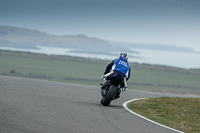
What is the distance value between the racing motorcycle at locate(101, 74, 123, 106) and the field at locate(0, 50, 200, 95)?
7362 cm

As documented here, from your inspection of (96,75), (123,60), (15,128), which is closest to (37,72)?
(96,75)

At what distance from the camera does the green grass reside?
41.1 feet

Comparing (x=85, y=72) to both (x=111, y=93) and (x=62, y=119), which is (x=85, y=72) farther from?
(x=62, y=119)

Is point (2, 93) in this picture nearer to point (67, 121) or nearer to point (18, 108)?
point (18, 108)

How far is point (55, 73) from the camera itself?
107 metres

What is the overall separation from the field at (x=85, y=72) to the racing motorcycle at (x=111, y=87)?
7362 cm

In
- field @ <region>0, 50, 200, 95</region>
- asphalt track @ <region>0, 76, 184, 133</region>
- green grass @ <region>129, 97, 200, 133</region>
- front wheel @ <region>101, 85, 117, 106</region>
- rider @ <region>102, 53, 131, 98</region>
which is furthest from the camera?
field @ <region>0, 50, 200, 95</region>

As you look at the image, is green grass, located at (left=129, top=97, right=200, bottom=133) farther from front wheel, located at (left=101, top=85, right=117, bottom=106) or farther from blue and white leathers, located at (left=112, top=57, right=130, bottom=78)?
blue and white leathers, located at (left=112, top=57, right=130, bottom=78)

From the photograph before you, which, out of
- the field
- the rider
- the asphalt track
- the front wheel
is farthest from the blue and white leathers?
the field

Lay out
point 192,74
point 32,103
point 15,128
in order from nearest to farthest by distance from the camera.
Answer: point 15,128, point 32,103, point 192,74

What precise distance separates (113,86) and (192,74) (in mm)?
117673

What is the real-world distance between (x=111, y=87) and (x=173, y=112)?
2.33 metres

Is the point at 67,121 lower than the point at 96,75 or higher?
higher

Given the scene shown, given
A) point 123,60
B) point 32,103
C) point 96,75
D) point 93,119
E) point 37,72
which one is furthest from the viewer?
point 96,75
